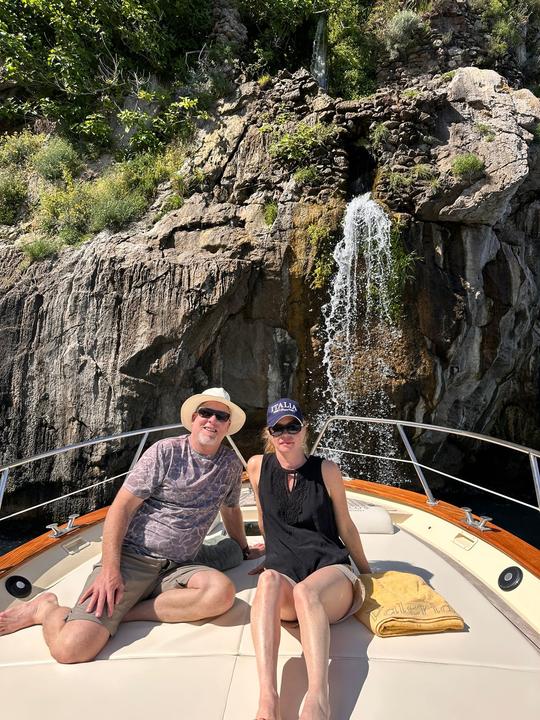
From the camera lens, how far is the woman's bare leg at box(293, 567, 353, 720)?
1.53 m

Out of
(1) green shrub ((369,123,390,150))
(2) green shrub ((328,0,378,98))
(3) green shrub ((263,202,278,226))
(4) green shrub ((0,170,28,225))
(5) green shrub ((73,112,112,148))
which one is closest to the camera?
(3) green shrub ((263,202,278,226))

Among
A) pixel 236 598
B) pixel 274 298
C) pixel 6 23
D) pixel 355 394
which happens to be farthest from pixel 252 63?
pixel 236 598

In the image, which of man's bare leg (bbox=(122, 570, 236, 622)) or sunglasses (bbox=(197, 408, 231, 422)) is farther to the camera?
sunglasses (bbox=(197, 408, 231, 422))

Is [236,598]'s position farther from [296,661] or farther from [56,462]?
[56,462]

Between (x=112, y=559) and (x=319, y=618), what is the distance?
99 centimetres

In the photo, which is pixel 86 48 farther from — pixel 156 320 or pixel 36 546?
pixel 36 546

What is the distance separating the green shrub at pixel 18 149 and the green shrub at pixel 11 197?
0.89 meters

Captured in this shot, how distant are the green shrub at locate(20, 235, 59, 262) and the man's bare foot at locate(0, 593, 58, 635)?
8253 mm

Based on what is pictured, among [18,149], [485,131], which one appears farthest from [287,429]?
[18,149]

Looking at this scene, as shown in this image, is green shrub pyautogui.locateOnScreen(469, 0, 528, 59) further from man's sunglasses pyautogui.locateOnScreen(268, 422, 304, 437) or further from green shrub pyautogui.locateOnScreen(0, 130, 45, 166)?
man's sunglasses pyautogui.locateOnScreen(268, 422, 304, 437)

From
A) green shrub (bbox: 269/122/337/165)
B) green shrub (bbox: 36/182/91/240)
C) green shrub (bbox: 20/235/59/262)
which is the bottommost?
green shrub (bbox: 20/235/59/262)

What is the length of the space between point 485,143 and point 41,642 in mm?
10815

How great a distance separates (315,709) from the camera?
150 centimetres

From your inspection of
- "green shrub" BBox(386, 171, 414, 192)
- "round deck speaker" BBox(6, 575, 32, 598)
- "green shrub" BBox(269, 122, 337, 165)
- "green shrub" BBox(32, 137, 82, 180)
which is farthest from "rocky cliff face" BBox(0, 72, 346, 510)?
"round deck speaker" BBox(6, 575, 32, 598)
